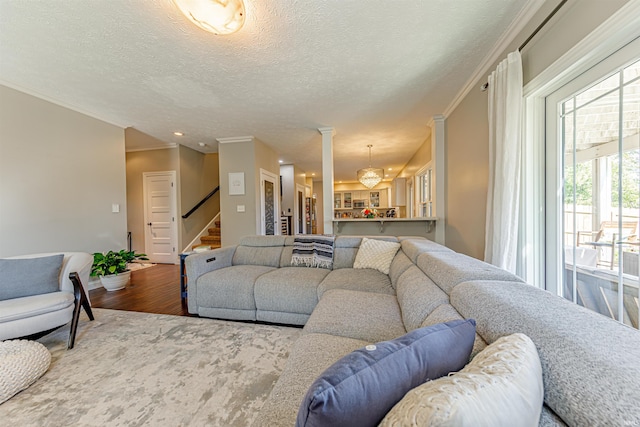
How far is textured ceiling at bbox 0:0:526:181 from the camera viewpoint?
1.67 m

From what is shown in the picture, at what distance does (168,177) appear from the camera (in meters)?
5.05

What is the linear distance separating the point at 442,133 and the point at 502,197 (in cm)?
214

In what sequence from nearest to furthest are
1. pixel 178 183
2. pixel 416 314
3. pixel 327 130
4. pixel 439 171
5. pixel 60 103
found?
pixel 416 314
pixel 60 103
pixel 439 171
pixel 327 130
pixel 178 183

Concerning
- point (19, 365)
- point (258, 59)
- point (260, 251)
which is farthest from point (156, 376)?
point (258, 59)

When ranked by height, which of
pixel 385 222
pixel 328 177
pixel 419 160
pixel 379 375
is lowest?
pixel 379 375

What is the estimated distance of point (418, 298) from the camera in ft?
4.17

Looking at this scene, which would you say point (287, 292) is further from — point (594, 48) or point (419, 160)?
point (419, 160)

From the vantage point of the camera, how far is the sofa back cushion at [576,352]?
451 mm

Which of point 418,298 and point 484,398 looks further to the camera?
point 418,298

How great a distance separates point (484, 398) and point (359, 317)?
3.24 feet

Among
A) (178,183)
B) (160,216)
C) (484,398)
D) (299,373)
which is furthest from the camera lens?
(160,216)

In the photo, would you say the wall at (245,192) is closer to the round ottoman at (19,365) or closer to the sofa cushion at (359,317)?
the round ottoman at (19,365)

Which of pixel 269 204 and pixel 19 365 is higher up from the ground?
pixel 269 204

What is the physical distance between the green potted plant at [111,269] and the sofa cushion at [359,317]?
323 cm
